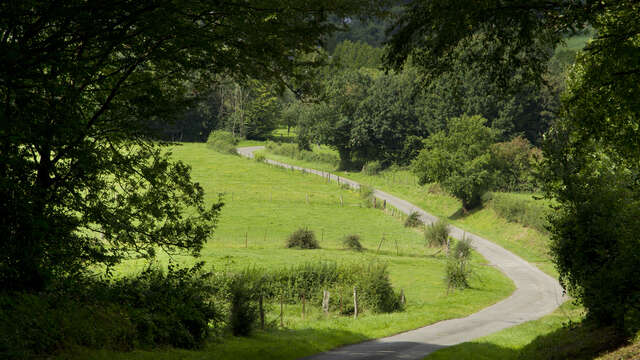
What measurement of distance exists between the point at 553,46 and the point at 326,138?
92662 mm

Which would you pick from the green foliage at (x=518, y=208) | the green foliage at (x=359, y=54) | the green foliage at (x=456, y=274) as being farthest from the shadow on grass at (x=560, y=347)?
the green foliage at (x=359, y=54)

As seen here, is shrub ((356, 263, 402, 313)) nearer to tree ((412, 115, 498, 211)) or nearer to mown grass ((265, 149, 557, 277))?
mown grass ((265, 149, 557, 277))

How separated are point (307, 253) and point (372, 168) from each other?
5765cm

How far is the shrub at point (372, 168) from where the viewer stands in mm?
101512

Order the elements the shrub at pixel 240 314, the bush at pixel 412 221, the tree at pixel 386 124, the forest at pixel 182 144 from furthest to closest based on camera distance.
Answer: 1. the tree at pixel 386 124
2. the bush at pixel 412 221
3. the shrub at pixel 240 314
4. the forest at pixel 182 144

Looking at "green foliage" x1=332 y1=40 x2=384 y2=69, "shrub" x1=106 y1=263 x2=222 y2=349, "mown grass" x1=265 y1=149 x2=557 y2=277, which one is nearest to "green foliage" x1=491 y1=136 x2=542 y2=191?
"mown grass" x1=265 y1=149 x2=557 y2=277

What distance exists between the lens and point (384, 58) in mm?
11609

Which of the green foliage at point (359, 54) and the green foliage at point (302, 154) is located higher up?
the green foliage at point (359, 54)

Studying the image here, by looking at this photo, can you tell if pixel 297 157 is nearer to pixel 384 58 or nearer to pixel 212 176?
pixel 212 176

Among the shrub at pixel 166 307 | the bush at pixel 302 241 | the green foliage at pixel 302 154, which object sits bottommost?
the bush at pixel 302 241

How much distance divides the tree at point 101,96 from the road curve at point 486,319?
27.0 ft

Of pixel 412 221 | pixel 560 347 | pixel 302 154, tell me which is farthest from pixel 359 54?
pixel 560 347

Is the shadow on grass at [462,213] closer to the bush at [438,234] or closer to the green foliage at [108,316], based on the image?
the bush at [438,234]

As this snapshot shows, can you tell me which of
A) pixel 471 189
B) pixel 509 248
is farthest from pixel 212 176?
pixel 509 248
